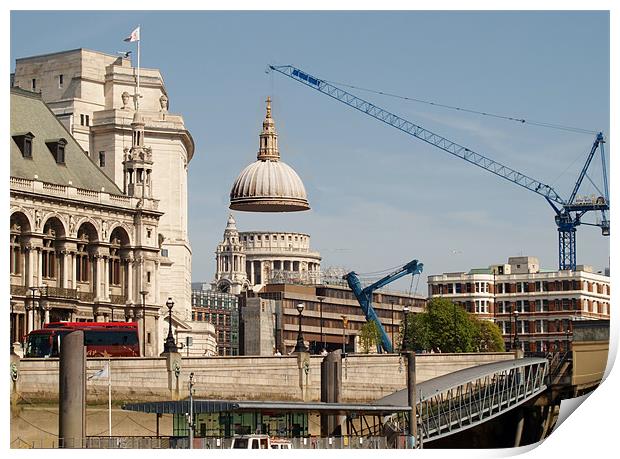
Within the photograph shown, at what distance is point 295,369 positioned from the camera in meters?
165

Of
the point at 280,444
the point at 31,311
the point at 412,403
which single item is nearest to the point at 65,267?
the point at 31,311

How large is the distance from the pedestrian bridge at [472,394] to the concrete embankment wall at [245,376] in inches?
186

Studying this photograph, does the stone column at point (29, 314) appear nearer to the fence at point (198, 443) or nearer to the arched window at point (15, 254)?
the arched window at point (15, 254)

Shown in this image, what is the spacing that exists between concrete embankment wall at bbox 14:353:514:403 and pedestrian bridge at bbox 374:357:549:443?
4.73 metres

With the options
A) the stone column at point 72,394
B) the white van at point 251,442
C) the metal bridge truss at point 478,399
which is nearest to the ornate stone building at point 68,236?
the metal bridge truss at point 478,399

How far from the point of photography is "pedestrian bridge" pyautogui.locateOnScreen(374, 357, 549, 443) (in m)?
149

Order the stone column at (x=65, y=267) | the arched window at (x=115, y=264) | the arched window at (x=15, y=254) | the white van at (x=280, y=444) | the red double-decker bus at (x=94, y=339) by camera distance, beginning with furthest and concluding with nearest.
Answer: the arched window at (x=115, y=264) → the stone column at (x=65, y=267) → the arched window at (x=15, y=254) → the red double-decker bus at (x=94, y=339) → the white van at (x=280, y=444)

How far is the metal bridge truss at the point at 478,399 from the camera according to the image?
149337 mm

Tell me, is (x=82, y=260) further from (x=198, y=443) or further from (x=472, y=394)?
(x=198, y=443)

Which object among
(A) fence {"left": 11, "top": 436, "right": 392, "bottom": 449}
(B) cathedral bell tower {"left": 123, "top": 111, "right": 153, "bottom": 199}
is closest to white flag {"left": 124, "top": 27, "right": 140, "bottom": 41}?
(B) cathedral bell tower {"left": 123, "top": 111, "right": 153, "bottom": 199}

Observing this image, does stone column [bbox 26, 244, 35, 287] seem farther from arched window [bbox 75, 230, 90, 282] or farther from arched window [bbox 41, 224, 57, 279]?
arched window [bbox 75, 230, 90, 282]

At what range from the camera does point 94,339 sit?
165750 mm

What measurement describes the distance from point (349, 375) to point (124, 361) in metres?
19.4
